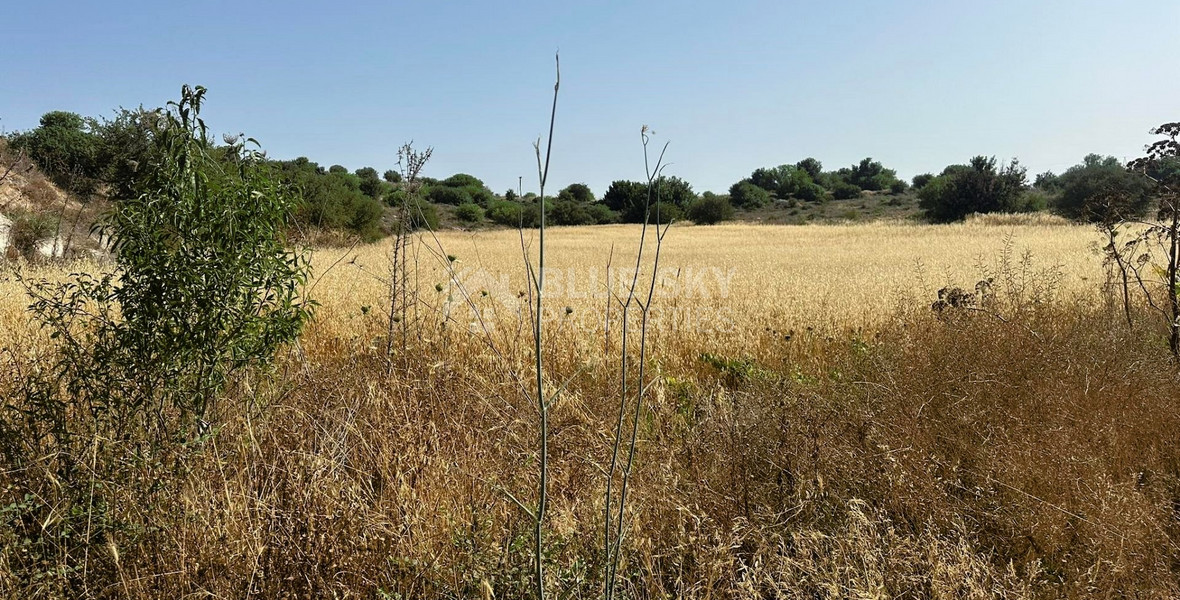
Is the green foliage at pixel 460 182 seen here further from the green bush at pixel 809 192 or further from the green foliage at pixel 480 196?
the green bush at pixel 809 192

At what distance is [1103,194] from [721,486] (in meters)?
3.85

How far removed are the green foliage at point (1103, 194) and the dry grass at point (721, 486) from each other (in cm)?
84

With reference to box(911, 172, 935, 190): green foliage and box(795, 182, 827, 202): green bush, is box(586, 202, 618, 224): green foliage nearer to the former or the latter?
box(795, 182, 827, 202): green bush

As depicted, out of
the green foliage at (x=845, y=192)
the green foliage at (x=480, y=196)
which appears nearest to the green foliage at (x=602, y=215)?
the green foliage at (x=480, y=196)

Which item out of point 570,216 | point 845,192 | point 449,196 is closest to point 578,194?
point 570,216

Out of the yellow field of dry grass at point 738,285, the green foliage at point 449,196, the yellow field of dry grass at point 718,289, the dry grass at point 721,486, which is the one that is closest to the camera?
the dry grass at point 721,486

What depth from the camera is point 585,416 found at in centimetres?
343

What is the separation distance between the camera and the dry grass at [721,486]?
6.84 ft

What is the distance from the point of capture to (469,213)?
3931 centimetres

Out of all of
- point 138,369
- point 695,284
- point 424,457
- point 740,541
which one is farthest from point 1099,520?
point 695,284

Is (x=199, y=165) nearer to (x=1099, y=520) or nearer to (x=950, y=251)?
(x=1099, y=520)

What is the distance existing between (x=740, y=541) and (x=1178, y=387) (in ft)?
7.81

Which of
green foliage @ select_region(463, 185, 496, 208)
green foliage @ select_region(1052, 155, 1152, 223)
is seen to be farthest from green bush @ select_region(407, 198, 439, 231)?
green foliage @ select_region(463, 185, 496, 208)

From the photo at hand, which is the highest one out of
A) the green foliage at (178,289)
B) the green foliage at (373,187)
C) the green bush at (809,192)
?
the green bush at (809,192)
